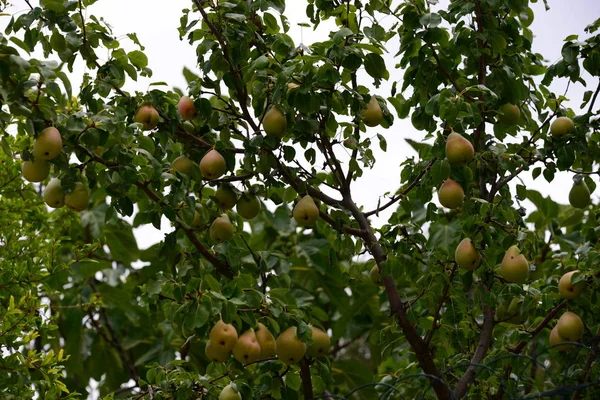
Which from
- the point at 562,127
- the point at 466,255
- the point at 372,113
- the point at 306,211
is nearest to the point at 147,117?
the point at 306,211

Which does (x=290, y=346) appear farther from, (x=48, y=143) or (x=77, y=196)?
(x=48, y=143)

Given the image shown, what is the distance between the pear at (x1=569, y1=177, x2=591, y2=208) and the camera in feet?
8.78

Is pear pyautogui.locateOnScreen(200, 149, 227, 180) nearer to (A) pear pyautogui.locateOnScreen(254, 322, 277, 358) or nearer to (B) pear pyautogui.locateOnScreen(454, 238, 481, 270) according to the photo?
(A) pear pyautogui.locateOnScreen(254, 322, 277, 358)

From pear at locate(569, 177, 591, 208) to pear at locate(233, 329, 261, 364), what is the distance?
1.17 m

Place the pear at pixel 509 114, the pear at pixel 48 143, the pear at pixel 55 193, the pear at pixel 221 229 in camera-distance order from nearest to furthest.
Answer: the pear at pixel 48 143
the pear at pixel 55 193
the pear at pixel 221 229
the pear at pixel 509 114

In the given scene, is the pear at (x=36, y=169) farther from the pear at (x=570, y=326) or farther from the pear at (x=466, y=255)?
the pear at (x=570, y=326)

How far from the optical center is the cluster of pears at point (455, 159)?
229 cm

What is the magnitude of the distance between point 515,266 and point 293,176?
0.68 metres

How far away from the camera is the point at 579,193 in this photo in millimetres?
2678

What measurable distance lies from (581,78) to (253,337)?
1340 mm

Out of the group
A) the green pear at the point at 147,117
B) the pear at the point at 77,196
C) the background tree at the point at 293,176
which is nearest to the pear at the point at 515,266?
the background tree at the point at 293,176

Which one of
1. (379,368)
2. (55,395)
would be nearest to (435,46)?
(55,395)

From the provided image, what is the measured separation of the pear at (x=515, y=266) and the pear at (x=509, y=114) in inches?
18.6

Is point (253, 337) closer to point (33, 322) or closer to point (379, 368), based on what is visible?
point (33, 322)
